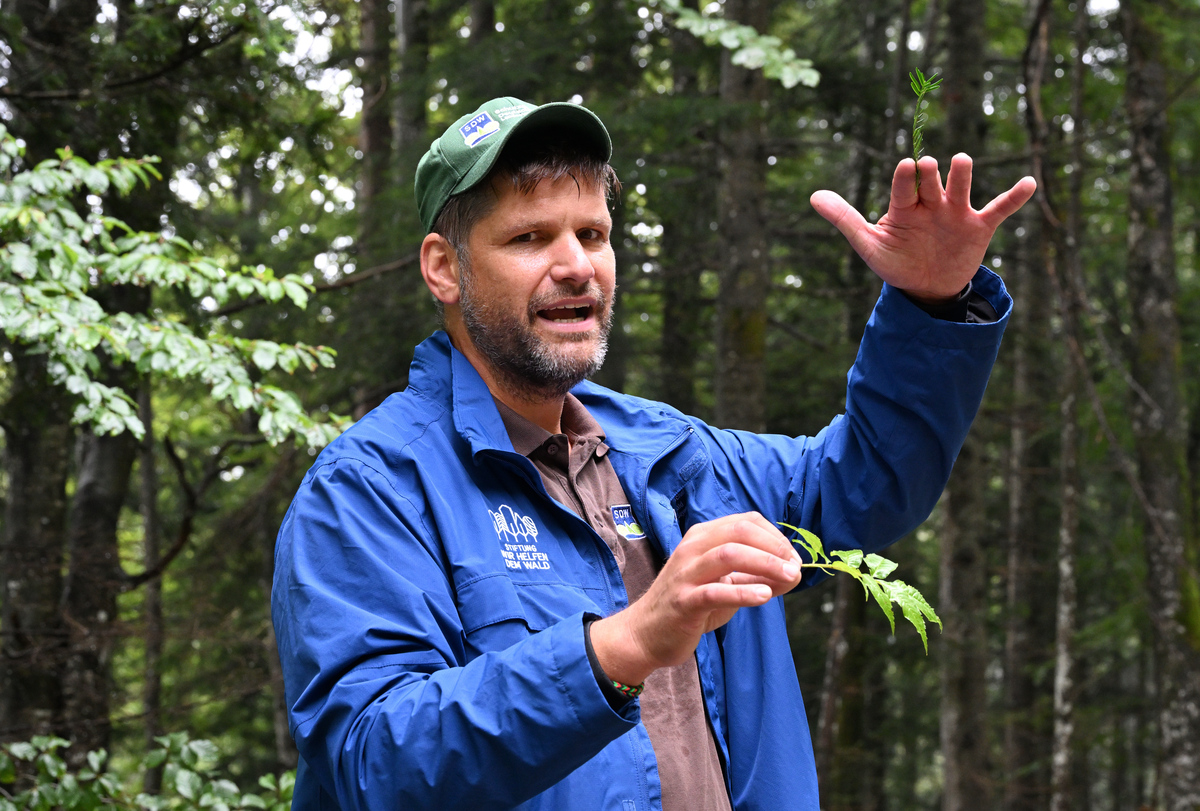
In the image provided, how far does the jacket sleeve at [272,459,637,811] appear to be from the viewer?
1526 millimetres

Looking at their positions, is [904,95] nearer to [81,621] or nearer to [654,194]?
[654,194]

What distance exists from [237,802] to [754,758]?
272cm

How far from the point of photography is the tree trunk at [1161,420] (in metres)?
7.98

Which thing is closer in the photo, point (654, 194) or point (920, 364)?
point (920, 364)

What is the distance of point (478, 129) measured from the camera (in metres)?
2.31

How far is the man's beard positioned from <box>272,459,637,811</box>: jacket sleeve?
0.52 metres

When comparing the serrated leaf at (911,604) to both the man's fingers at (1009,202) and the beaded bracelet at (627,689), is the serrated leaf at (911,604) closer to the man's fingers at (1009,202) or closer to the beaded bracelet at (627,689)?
the beaded bracelet at (627,689)

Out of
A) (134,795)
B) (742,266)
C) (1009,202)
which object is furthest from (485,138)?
(742,266)

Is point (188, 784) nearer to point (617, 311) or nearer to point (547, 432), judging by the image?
point (547, 432)

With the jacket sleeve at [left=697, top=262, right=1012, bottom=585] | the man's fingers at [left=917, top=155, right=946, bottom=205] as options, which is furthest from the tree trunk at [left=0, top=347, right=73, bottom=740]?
the man's fingers at [left=917, top=155, right=946, bottom=205]

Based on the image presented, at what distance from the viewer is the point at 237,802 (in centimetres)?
409

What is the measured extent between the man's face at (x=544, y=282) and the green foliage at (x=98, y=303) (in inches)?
78.4

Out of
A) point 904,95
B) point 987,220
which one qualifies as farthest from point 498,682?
point 904,95

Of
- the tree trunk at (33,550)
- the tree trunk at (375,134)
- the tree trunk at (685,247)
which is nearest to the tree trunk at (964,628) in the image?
the tree trunk at (685,247)
